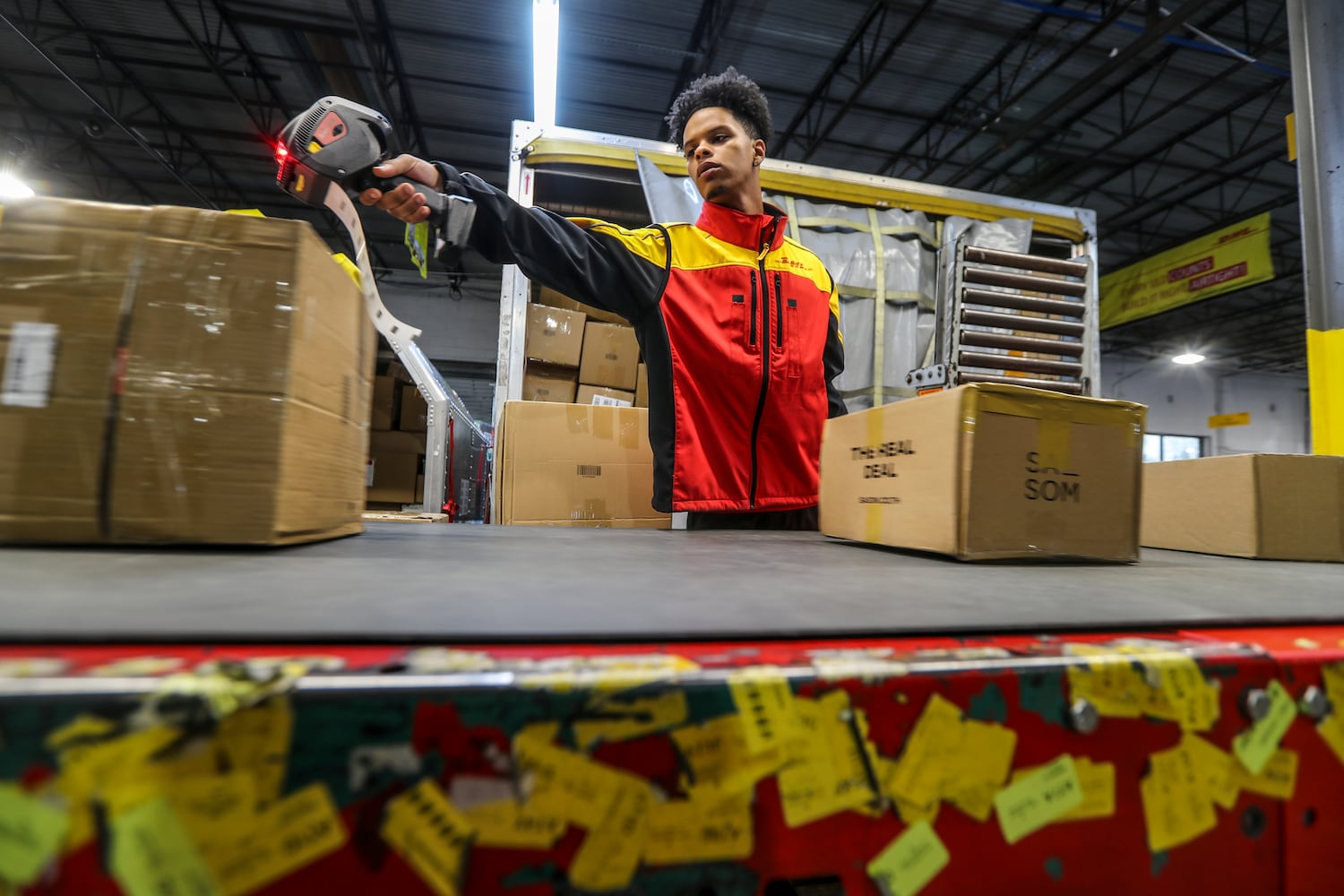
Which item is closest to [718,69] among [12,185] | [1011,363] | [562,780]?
[1011,363]

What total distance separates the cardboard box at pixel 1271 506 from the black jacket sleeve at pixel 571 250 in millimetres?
1488

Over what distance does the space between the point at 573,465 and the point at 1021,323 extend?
6.27 ft

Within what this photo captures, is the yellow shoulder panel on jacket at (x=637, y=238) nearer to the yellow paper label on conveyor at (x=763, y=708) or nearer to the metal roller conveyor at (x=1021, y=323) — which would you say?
the metal roller conveyor at (x=1021, y=323)

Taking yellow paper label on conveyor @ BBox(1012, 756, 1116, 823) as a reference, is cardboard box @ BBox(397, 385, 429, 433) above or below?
above

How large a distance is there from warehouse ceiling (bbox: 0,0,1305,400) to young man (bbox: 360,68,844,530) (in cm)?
465

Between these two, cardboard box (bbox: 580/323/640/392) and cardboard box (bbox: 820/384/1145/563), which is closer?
cardboard box (bbox: 820/384/1145/563)

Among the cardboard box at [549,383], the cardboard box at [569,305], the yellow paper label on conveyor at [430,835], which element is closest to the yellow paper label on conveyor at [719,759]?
the yellow paper label on conveyor at [430,835]

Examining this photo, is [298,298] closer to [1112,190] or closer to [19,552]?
[19,552]

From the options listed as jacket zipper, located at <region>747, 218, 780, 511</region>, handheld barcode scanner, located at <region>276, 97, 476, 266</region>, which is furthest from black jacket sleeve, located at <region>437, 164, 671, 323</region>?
jacket zipper, located at <region>747, 218, 780, 511</region>

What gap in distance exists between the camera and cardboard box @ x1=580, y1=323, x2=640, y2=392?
343 centimetres

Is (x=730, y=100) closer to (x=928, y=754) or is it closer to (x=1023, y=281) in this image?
(x=1023, y=281)

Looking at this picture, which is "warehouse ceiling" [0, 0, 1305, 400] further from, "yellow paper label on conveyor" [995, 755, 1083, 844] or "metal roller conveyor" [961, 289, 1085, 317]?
"yellow paper label on conveyor" [995, 755, 1083, 844]

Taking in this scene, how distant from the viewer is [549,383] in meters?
3.32

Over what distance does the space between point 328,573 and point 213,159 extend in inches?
410
